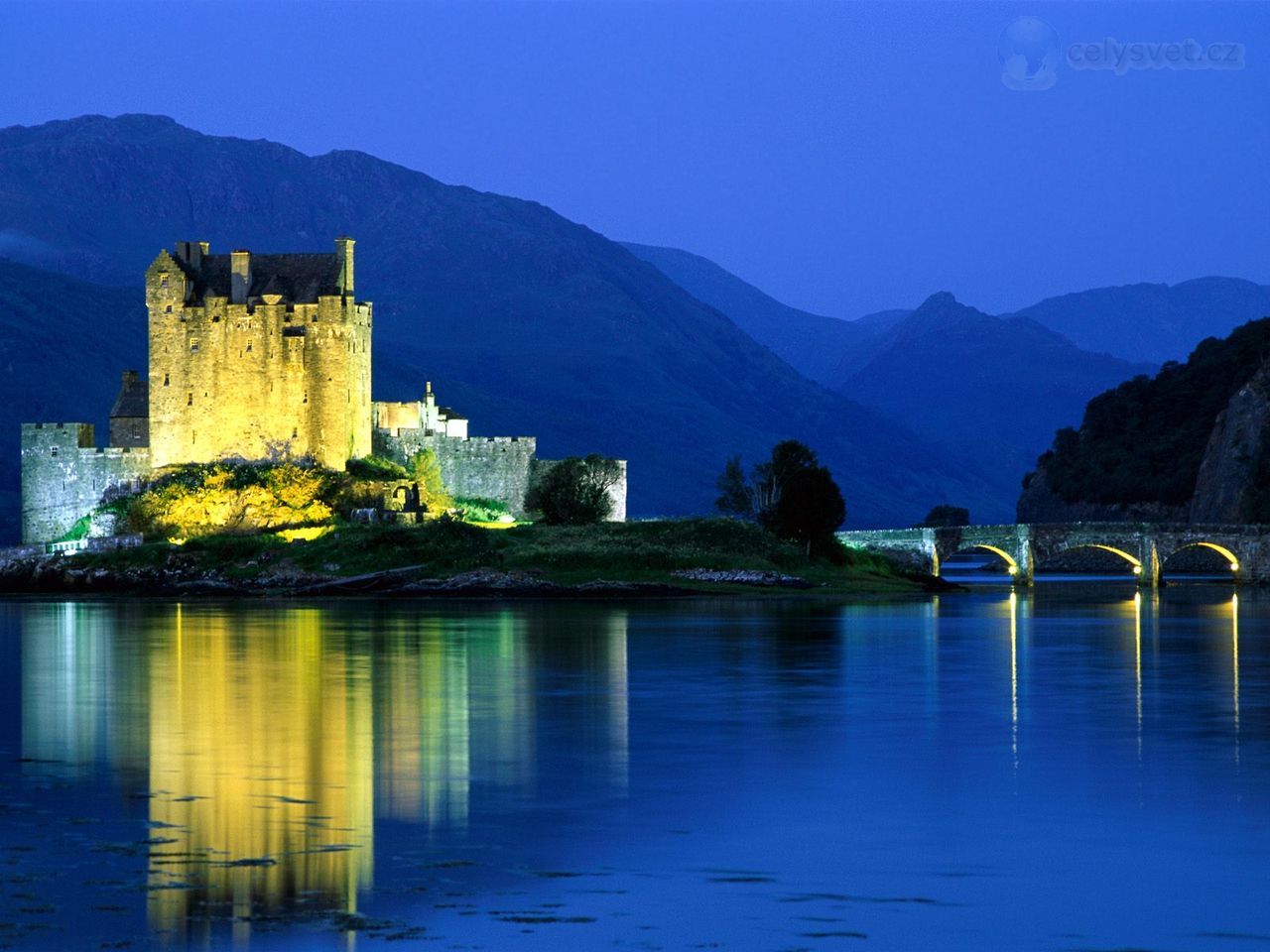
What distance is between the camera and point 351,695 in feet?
113

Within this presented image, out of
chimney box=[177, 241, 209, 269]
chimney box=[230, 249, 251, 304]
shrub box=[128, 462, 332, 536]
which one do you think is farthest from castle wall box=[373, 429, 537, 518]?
chimney box=[177, 241, 209, 269]

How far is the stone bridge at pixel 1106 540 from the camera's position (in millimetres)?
115562

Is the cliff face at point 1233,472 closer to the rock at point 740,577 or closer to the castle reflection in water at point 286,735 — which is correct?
the rock at point 740,577

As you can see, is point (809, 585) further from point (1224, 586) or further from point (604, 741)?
point (604, 741)

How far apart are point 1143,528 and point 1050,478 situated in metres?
77.3

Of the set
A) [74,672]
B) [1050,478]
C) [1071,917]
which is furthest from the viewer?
[1050,478]

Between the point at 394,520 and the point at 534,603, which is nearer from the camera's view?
the point at 534,603

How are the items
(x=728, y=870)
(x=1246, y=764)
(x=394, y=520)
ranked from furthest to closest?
(x=394, y=520) < (x=1246, y=764) < (x=728, y=870)

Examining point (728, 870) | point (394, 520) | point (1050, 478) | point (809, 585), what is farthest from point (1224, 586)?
point (728, 870)

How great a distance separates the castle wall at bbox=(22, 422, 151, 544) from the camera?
85000 millimetres

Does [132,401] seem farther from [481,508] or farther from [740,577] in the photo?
[740,577]

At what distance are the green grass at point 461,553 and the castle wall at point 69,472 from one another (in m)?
5.54

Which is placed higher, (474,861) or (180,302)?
(180,302)

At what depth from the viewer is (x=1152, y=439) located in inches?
7239
